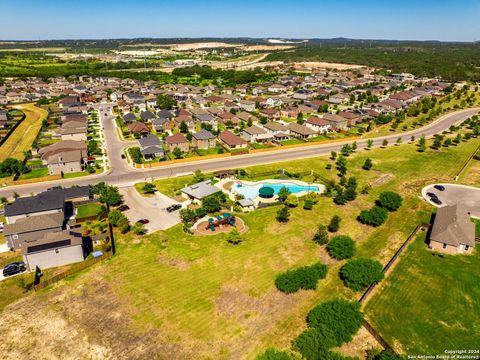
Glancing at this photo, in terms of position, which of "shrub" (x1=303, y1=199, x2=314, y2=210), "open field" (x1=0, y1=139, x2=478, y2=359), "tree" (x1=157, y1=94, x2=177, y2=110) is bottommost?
"open field" (x1=0, y1=139, x2=478, y2=359)

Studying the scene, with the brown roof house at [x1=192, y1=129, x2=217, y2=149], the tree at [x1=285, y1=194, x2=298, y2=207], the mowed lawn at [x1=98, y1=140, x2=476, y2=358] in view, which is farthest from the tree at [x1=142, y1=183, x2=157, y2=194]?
the brown roof house at [x1=192, y1=129, x2=217, y2=149]

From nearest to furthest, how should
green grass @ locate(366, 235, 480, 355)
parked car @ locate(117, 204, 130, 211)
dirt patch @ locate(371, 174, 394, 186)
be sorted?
green grass @ locate(366, 235, 480, 355) < parked car @ locate(117, 204, 130, 211) < dirt patch @ locate(371, 174, 394, 186)

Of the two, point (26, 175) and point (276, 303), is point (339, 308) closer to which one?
point (276, 303)

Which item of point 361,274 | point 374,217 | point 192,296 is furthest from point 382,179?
point 192,296

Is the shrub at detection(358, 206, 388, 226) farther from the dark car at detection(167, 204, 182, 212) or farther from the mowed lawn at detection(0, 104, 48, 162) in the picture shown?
the mowed lawn at detection(0, 104, 48, 162)

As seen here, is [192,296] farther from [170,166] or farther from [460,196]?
[460,196]

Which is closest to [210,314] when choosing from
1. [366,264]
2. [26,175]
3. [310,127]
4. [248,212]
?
[366,264]
